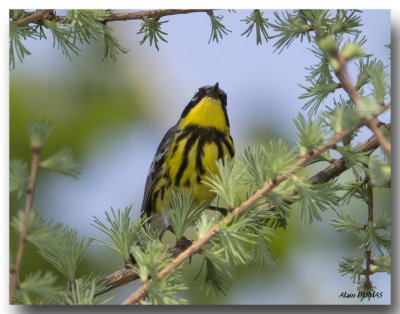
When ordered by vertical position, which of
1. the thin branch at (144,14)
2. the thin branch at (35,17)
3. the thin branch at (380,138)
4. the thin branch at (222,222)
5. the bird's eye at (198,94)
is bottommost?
the thin branch at (222,222)

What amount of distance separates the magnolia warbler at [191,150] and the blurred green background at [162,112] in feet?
0.09

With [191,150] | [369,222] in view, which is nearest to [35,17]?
[191,150]

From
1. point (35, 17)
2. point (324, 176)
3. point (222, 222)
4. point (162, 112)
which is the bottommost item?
point (222, 222)

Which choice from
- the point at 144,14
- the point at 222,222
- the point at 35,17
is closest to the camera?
the point at 222,222

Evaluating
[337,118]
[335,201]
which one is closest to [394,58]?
[335,201]

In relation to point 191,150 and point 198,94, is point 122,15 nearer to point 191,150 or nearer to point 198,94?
point 198,94

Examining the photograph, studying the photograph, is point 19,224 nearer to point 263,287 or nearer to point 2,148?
point 2,148

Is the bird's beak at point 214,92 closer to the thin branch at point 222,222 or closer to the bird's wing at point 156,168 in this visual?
the bird's wing at point 156,168

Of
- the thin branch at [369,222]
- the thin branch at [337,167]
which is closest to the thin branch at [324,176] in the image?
the thin branch at [337,167]

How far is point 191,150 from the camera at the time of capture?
79.7 inches

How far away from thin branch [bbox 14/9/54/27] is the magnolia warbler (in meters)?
0.52

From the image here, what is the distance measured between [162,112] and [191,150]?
0.16 meters

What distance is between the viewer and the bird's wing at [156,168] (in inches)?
79.1

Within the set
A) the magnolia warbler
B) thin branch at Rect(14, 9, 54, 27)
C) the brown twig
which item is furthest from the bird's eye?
thin branch at Rect(14, 9, 54, 27)
